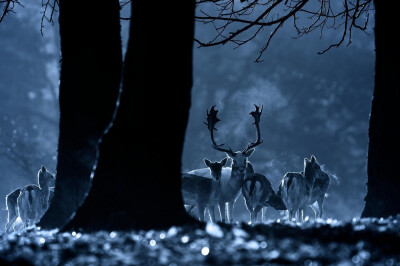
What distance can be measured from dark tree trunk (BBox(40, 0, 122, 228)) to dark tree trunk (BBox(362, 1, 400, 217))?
358cm

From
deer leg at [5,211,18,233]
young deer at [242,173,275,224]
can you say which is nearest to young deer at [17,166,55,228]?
deer leg at [5,211,18,233]

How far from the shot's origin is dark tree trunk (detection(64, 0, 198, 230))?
4.94m

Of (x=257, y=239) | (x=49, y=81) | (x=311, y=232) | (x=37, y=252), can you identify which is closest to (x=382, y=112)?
(x=311, y=232)

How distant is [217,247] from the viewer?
3.74 meters

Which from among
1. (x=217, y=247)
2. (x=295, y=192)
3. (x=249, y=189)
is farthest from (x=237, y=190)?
(x=217, y=247)

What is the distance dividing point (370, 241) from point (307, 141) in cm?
2000

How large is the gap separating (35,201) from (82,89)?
7.35 meters

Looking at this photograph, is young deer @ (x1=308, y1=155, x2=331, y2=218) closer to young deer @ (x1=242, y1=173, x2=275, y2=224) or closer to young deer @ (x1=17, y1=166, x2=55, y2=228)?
young deer @ (x1=242, y1=173, x2=275, y2=224)

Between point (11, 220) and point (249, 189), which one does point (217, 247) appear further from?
point (11, 220)

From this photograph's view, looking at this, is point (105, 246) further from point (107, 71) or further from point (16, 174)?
point (16, 174)

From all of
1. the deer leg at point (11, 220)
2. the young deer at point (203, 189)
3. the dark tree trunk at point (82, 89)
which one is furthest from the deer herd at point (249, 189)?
the deer leg at point (11, 220)

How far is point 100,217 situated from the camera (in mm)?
4949

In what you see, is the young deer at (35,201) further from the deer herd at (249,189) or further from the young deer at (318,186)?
the young deer at (318,186)

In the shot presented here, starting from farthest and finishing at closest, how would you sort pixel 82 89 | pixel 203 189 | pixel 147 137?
pixel 203 189
pixel 82 89
pixel 147 137
